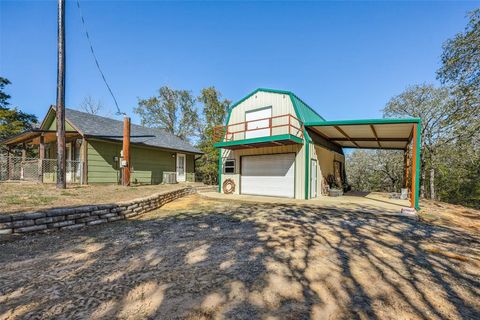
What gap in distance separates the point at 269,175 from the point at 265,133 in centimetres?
238

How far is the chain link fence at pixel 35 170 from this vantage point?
11249 mm

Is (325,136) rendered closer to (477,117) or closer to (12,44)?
(477,117)

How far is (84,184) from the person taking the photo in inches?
448

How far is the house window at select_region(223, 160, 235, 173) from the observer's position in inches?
517

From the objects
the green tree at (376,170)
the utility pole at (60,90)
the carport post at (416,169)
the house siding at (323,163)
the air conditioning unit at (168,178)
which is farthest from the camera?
the green tree at (376,170)

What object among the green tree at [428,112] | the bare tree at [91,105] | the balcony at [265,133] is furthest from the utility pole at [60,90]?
the bare tree at [91,105]

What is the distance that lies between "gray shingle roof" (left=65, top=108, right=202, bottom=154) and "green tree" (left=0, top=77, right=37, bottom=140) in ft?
42.0

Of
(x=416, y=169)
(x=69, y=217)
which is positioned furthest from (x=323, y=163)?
(x=69, y=217)

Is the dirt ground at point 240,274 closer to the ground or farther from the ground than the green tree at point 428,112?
closer to the ground

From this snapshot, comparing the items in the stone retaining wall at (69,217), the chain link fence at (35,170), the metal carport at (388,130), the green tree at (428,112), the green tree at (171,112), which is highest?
the green tree at (171,112)

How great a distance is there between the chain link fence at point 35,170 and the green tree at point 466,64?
20.1m

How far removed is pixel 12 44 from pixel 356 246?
744 inches

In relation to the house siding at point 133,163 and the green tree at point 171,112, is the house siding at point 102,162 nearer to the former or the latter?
the house siding at point 133,163

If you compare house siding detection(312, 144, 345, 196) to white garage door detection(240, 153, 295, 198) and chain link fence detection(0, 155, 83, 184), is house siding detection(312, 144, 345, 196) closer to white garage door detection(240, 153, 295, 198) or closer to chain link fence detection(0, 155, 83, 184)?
white garage door detection(240, 153, 295, 198)
